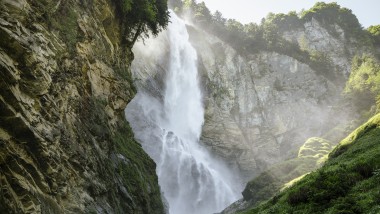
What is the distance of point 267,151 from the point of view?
62.9m

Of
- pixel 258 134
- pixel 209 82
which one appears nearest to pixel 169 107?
pixel 209 82

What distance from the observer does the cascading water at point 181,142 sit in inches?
1891

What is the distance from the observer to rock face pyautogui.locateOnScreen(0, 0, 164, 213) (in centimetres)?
1150

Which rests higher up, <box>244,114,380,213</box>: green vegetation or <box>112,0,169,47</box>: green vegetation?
<box>112,0,169,47</box>: green vegetation

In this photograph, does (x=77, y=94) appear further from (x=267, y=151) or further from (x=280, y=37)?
(x=280, y=37)

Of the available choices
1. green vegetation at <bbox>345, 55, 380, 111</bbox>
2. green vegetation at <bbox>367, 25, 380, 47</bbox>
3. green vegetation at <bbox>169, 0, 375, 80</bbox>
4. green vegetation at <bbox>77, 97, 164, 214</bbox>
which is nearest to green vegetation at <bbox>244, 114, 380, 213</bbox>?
green vegetation at <bbox>77, 97, 164, 214</bbox>

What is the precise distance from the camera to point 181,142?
5381 centimetres

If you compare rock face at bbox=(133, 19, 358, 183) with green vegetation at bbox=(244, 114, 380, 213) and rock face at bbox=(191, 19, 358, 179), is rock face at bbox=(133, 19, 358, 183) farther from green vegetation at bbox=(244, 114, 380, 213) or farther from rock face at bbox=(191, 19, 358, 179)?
green vegetation at bbox=(244, 114, 380, 213)

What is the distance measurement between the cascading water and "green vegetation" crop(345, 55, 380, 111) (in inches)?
980

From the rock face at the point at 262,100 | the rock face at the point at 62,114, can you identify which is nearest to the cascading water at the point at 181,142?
the rock face at the point at 262,100

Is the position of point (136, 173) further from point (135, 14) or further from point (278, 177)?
point (278, 177)

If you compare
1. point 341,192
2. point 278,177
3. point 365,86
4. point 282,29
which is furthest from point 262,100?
point 341,192

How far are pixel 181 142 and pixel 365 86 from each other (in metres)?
A: 32.0

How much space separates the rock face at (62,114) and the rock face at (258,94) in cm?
3401
